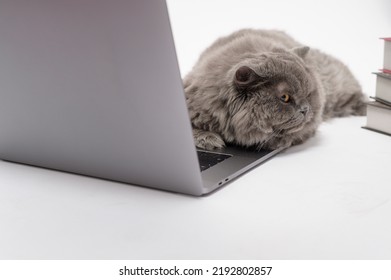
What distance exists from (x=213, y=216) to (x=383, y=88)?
1167 mm

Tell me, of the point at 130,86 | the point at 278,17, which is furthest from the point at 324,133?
the point at 278,17

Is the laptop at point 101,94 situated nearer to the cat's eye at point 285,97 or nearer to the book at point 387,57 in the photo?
the cat's eye at point 285,97

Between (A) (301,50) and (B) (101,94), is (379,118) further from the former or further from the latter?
(B) (101,94)

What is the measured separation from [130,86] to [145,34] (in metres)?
0.16

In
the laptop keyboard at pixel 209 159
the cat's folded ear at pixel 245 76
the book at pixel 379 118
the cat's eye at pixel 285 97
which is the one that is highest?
the cat's folded ear at pixel 245 76

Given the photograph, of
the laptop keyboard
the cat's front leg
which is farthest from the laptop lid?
the cat's front leg

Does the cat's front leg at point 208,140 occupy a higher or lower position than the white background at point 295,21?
lower

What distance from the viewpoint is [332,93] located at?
2496mm

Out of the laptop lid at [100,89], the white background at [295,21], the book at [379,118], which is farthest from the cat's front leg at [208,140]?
the white background at [295,21]

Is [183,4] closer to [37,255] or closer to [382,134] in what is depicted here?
[382,134]

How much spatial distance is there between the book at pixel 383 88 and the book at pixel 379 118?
0.02 m

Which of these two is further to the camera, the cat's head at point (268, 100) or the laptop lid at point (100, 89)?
the cat's head at point (268, 100)

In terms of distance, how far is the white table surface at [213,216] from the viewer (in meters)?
1.24

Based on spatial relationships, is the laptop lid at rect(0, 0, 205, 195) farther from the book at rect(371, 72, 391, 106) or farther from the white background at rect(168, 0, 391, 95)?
the white background at rect(168, 0, 391, 95)
